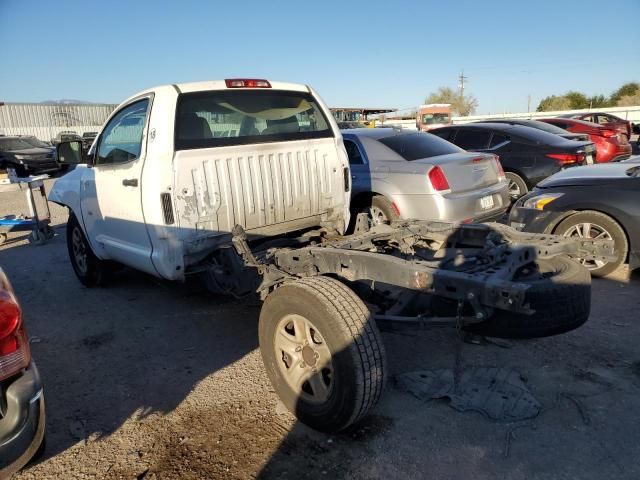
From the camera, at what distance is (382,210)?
5988 mm

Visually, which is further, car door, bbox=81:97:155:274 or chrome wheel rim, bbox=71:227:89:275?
chrome wheel rim, bbox=71:227:89:275

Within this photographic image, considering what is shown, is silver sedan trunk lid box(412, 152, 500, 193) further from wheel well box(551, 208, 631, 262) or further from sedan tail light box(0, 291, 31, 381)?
sedan tail light box(0, 291, 31, 381)

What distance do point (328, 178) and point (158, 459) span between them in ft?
8.96

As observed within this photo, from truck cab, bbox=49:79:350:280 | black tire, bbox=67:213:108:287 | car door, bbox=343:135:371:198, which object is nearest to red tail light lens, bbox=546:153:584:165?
car door, bbox=343:135:371:198

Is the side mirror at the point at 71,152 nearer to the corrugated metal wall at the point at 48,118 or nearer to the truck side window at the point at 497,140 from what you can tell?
the truck side window at the point at 497,140

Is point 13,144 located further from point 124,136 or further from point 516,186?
point 516,186

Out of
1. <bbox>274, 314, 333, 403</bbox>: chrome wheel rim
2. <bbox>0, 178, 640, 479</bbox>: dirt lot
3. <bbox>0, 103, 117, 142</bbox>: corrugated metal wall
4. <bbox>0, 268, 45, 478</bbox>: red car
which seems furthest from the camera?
<bbox>0, 103, 117, 142</bbox>: corrugated metal wall

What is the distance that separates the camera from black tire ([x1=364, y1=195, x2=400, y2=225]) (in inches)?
231

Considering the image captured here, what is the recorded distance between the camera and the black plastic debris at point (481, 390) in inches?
117

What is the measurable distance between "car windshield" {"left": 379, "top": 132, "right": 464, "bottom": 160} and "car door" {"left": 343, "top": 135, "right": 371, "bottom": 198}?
0.33 metres

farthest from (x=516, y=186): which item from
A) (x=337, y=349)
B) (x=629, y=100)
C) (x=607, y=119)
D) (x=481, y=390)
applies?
(x=629, y=100)

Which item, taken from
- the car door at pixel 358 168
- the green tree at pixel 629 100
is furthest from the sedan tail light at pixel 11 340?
the green tree at pixel 629 100

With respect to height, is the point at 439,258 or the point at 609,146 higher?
the point at 609,146

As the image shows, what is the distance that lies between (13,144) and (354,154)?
63.2ft
